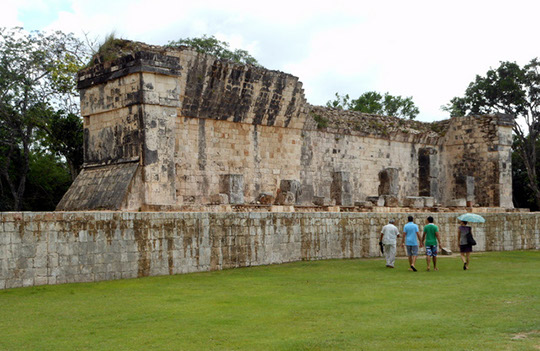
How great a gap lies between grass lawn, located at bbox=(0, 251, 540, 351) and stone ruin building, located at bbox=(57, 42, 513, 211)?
15.8ft

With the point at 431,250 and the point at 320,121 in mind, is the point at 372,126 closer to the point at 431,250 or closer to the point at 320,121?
the point at 320,121

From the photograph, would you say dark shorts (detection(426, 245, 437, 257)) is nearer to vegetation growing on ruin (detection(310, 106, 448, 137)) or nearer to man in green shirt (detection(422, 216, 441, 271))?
man in green shirt (detection(422, 216, 441, 271))

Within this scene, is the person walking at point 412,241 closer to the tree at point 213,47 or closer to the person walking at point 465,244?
the person walking at point 465,244

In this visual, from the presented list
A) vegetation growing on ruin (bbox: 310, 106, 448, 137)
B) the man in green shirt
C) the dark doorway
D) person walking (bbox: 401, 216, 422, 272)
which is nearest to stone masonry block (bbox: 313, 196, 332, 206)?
vegetation growing on ruin (bbox: 310, 106, 448, 137)

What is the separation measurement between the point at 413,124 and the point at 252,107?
903cm

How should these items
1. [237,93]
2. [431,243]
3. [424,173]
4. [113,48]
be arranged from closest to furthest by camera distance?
[431,243] < [113,48] < [237,93] < [424,173]

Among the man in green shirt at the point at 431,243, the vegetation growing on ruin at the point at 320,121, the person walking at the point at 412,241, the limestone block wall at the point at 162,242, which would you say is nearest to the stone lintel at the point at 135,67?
the limestone block wall at the point at 162,242

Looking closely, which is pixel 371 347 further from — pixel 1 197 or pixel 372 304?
pixel 1 197

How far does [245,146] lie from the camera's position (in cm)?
1972

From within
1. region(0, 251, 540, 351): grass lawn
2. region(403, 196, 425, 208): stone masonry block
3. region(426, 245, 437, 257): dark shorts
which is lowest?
region(0, 251, 540, 351): grass lawn

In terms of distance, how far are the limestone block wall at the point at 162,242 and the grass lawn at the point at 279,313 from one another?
0.35 m

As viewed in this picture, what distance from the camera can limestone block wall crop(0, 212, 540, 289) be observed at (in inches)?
383

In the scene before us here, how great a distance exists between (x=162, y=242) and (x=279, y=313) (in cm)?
406

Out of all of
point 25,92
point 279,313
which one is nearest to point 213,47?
point 25,92
